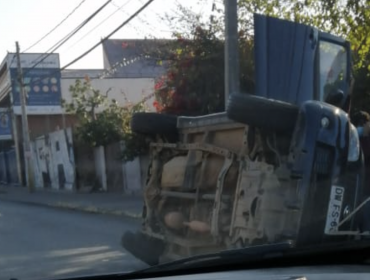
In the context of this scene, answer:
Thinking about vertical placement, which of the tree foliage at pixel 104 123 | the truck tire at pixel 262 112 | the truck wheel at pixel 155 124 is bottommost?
the tree foliage at pixel 104 123

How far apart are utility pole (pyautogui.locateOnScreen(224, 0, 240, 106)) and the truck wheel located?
5.10 m

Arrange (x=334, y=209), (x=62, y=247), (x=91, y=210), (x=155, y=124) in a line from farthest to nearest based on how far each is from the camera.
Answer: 1. (x=91, y=210)
2. (x=62, y=247)
3. (x=155, y=124)
4. (x=334, y=209)

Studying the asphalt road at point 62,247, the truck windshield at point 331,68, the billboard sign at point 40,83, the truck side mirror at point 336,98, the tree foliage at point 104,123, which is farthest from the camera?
the billboard sign at point 40,83

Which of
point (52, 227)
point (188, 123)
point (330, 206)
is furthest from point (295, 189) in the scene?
point (52, 227)

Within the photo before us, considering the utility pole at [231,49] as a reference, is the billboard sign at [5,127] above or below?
below

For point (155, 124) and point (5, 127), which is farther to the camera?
point (5, 127)

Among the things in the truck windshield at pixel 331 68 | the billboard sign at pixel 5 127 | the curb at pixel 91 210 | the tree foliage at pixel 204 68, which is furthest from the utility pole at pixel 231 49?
the billboard sign at pixel 5 127

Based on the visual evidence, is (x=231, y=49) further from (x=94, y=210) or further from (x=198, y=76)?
(x=94, y=210)

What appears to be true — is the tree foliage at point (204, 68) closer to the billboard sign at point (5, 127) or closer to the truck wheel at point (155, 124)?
the truck wheel at point (155, 124)

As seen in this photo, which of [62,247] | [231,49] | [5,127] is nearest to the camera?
[62,247]

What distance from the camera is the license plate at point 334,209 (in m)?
4.58

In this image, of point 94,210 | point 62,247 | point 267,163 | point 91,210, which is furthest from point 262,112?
point 91,210

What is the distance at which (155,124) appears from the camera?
598 cm

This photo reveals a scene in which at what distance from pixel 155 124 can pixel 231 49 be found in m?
5.39
